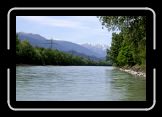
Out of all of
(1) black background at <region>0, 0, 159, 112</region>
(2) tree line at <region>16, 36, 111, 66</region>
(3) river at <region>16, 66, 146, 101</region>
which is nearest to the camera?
(1) black background at <region>0, 0, 159, 112</region>

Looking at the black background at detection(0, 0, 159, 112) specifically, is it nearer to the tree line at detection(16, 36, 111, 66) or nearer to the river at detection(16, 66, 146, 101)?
the river at detection(16, 66, 146, 101)

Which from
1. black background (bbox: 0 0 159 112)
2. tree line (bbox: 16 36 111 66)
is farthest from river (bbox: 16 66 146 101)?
tree line (bbox: 16 36 111 66)

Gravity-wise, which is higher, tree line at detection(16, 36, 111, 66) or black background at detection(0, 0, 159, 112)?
black background at detection(0, 0, 159, 112)

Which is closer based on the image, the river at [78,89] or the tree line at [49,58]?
the river at [78,89]
